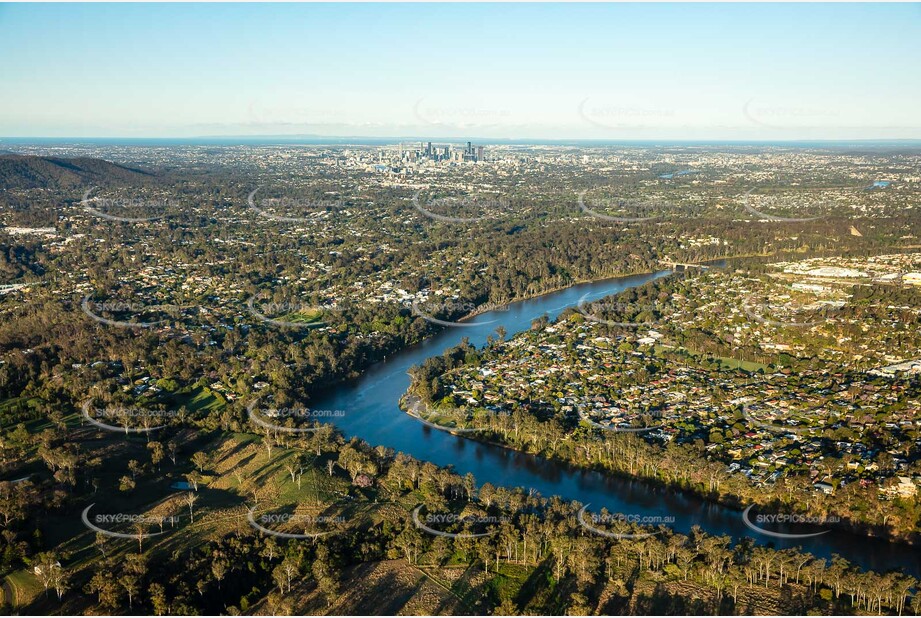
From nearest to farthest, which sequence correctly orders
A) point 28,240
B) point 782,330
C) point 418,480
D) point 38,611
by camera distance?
point 38,611 → point 418,480 → point 782,330 → point 28,240

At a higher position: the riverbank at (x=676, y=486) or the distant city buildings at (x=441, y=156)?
the distant city buildings at (x=441, y=156)

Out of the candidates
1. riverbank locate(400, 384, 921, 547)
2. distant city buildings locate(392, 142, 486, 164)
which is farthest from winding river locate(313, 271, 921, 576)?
distant city buildings locate(392, 142, 486, 164)

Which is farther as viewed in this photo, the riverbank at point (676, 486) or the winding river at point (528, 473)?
the riverbank at point (676, 486)

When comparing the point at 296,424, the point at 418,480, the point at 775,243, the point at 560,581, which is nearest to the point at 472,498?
the point at 418,480

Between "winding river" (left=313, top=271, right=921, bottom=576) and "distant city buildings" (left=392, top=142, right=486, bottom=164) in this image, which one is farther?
"distant city buildings" (left=392, top=142, right=486, bottom=164)

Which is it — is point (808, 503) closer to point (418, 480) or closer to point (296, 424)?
point (418, 480)

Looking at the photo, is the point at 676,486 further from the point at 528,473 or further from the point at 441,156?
the point at 441,156

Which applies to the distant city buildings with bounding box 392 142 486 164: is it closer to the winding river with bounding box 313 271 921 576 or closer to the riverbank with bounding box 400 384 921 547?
the winding river with bounding box 313 271 921 576

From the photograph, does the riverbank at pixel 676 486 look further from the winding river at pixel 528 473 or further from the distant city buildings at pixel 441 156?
the distant city buildings at pixel 441 156

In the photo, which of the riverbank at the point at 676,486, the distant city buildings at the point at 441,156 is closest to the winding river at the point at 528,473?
the riverbank at the point at 676,486
